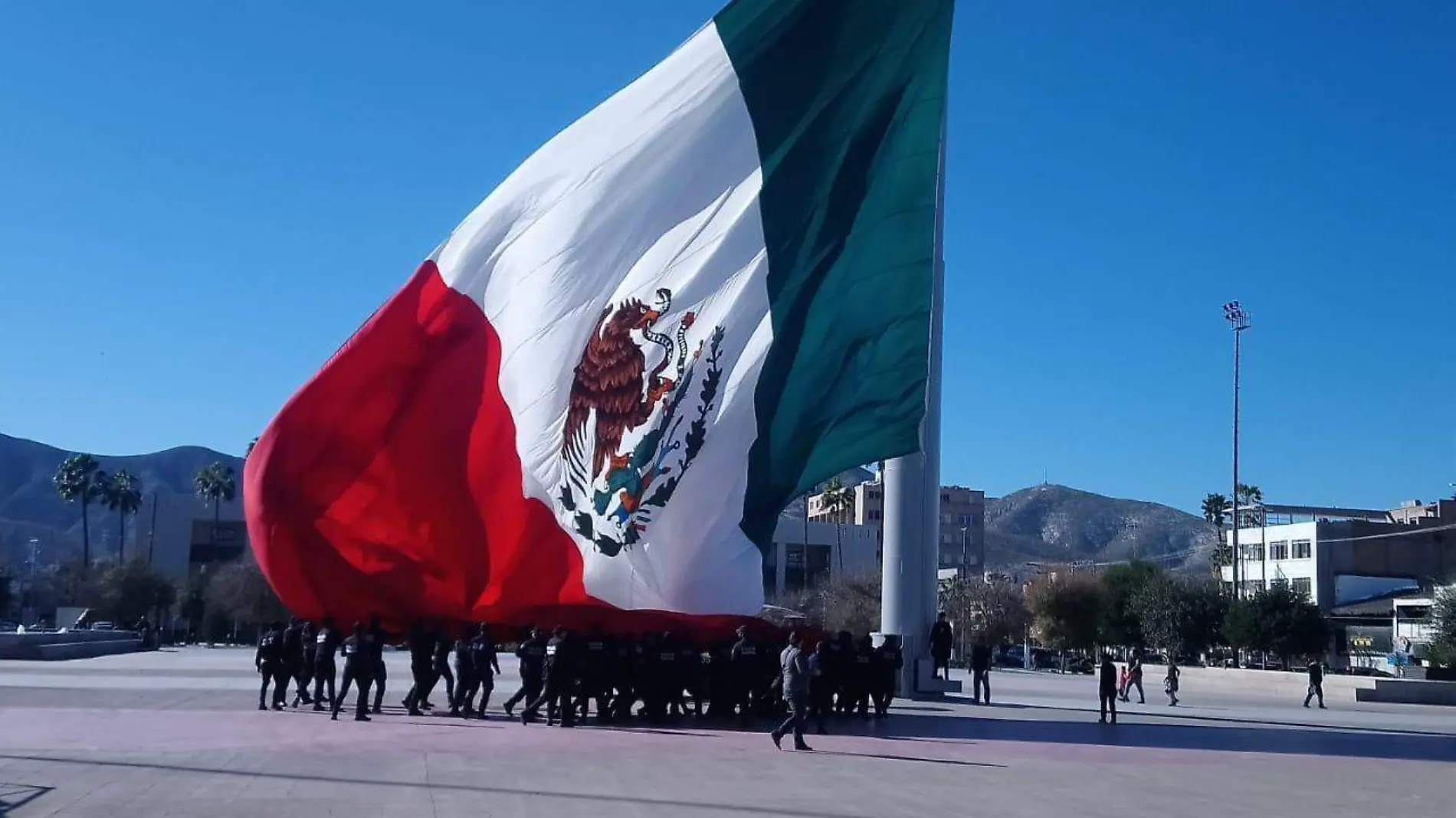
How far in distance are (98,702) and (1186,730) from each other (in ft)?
63.2

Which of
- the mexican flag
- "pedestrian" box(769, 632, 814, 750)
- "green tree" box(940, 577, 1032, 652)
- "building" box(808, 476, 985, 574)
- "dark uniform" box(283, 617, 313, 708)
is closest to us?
"pedestrian" box(769, 632, 814, 750)

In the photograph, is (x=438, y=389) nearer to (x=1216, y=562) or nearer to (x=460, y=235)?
(x=460, y=235)

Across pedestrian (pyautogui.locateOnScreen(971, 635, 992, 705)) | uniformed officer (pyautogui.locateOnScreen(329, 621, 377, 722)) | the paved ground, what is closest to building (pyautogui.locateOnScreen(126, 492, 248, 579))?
the paved ground

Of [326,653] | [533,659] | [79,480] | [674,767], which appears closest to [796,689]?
[674,767]

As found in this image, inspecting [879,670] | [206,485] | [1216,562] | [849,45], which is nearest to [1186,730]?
[879,670]

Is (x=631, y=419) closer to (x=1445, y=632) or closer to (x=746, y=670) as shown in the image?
(x=746, y=670)

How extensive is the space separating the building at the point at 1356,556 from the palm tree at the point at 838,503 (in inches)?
1240

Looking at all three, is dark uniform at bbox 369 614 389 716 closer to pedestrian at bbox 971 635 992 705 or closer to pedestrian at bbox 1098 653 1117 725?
pedestrian at bbox 971 635 992 705

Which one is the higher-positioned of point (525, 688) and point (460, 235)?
point (460, 235)

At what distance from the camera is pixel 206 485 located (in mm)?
113875

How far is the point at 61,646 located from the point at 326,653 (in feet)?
96.4

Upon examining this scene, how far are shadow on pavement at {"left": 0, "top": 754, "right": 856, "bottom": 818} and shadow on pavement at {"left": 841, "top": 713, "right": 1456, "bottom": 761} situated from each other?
7966 mm

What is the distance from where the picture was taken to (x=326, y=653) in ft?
71.9

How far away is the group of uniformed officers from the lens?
21.1 metres
